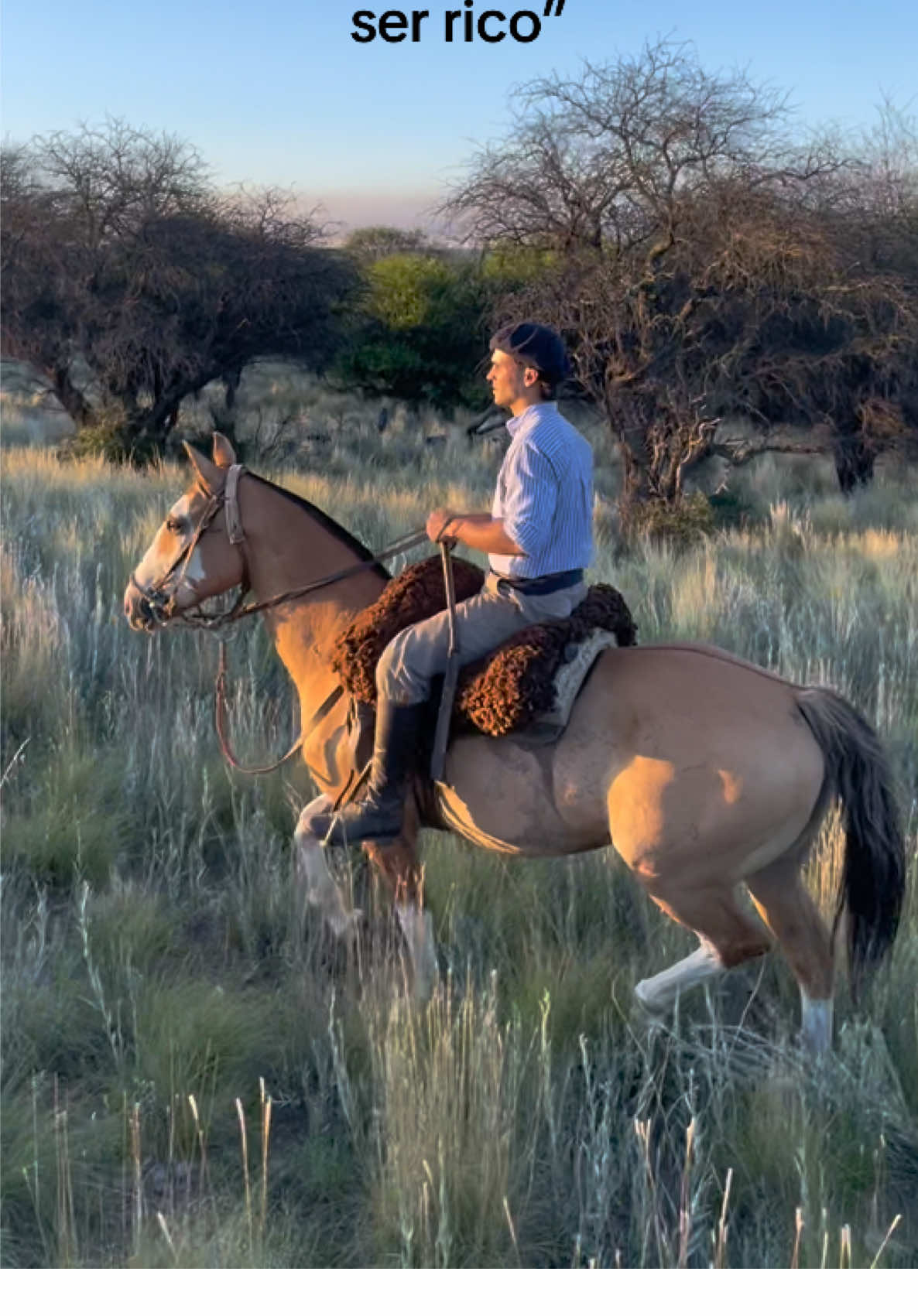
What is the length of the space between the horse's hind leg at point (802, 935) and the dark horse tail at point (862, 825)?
5.4 inches

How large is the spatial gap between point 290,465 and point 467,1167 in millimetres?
14458

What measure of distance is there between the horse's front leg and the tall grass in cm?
13

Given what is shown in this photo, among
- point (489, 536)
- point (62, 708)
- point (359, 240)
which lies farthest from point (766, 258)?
point (359, 240)

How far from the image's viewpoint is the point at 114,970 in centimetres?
409

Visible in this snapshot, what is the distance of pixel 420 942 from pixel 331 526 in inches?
60.3

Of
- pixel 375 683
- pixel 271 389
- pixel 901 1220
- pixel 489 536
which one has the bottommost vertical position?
pixel 901 1220

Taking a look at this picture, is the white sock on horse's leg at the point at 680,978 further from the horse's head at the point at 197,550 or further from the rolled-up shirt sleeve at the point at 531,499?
the horse's head at the point at 197,550

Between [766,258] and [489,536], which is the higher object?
[766,258]

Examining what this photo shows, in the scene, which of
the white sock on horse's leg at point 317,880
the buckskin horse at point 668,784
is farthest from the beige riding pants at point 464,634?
the white sock on horse's leg at point 317,880

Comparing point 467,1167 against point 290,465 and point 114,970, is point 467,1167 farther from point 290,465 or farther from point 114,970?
point 290,465

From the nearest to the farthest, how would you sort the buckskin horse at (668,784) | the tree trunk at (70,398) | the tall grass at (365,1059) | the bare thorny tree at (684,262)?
the tall grass at (365,1059) < the buckskin horse at (668,784) < the bare thorny tree at (684,262) < the tree trunk at (70,398)

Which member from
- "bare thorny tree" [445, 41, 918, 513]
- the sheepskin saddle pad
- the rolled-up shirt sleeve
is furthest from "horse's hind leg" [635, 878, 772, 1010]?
"bare thorny tree" [445, 41, 918, 513]

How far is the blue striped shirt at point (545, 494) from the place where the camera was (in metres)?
3.44

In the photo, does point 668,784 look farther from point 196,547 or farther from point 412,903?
point 196,547
